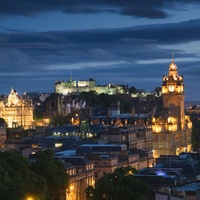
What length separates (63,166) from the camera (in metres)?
94.8

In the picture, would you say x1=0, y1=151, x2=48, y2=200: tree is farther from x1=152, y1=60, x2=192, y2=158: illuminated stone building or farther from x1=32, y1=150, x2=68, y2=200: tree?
x1=152, y1=60, x2=192, y2=158: illuminated stone building

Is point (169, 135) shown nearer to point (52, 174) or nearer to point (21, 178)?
→ point (52, 174)

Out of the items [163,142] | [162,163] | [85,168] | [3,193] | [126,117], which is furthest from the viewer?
[126,117]

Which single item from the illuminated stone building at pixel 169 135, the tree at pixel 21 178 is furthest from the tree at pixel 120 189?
the illuminated stone building at pixel 169 135

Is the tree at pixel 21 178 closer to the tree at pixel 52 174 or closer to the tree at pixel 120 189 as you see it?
the tree at pixel 52 174

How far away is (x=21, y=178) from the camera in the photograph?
82438 millimetres

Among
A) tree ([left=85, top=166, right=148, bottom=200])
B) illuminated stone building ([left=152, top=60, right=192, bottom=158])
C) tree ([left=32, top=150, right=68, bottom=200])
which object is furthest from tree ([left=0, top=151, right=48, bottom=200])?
illuminated stone building ([left=152, top=60, right=192, bottom=158])

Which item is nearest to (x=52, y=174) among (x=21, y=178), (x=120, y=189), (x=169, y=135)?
(x=120, y=189)

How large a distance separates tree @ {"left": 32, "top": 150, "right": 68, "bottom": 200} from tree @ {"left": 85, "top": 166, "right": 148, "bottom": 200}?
3.22 meters

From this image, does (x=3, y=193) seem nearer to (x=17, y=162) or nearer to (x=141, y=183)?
(x=17, y=162)

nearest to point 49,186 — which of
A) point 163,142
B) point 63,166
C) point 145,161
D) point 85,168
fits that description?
point 63,166

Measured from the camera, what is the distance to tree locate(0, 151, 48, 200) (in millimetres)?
78062

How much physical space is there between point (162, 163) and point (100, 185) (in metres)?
31.8

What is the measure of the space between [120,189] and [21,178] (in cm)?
1054
